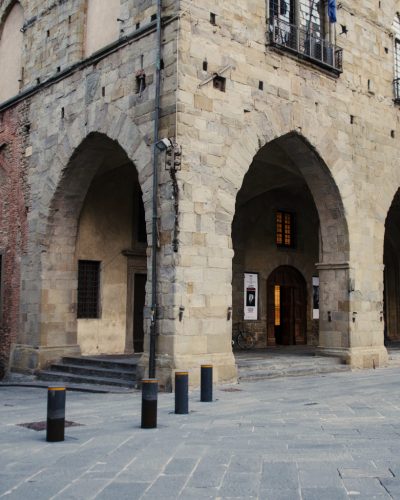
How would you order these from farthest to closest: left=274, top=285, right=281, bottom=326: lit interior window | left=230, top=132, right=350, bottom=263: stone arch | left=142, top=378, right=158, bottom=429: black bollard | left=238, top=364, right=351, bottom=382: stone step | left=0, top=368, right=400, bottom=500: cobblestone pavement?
left=274, top=285, right=281, bottom=326: lit interior window, left=230, top=132, right=350, bottom=263: stone arch, left=238, top=364, right=351, bottom=382: stone step, left=142, top=378, right=158, bottom=429: black bollard, left=0, top=368, right=400, bottom=500: cobblestone pavement

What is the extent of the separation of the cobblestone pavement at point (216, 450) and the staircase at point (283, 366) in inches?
95.5

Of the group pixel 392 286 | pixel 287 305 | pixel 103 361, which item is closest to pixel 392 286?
pixel 392 286

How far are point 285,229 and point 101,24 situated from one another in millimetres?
9722

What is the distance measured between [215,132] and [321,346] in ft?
19.4

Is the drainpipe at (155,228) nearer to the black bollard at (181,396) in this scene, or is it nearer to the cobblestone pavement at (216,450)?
the cobblestone pavement at (216,450)

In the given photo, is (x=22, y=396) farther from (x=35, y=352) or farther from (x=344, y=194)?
(x=344, y=194)

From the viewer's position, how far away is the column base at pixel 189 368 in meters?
10.6

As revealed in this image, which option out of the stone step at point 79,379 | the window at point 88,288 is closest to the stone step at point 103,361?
the stone step at point 79,379

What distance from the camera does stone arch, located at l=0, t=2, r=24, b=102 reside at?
16475mm

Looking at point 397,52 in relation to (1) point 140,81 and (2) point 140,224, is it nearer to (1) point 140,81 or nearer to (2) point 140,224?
(1) point 140,81

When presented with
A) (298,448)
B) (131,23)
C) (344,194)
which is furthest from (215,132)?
(298,448)

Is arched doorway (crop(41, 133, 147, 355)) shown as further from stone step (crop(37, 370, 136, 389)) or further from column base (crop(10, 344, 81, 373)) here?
stone step (crop(37, 370, 136, 389))

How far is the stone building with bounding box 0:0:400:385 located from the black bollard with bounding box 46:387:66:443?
169 inches

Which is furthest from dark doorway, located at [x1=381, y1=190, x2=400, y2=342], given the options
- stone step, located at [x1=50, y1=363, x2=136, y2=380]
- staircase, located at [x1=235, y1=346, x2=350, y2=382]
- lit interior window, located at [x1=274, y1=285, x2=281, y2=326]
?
stone step, located at [x1=50, y1=363, x2=136, y2=380]
